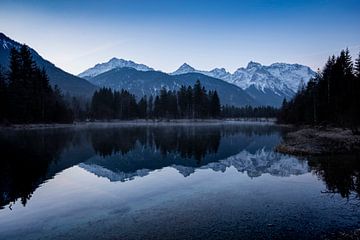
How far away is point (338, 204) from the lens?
1653 centimetres

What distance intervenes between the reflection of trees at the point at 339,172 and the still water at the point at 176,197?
66 mm

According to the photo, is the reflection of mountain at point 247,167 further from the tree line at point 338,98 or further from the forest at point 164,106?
the forest at point 164,106

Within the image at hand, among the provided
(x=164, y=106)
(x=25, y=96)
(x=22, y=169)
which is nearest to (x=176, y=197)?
(x=22, y=169)

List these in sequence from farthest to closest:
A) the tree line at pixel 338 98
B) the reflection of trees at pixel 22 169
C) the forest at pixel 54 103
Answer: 1. the forest at pixel 54 103
2. the tree line at pixel 338 98
3. the reflection of trees at pixel 22 169

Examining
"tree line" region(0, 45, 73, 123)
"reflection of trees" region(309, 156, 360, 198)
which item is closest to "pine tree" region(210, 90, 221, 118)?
"tree line" region(0, 45, 73, 123)

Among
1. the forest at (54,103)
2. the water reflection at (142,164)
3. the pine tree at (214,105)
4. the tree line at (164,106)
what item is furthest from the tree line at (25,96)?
the pine tree at (214,105)

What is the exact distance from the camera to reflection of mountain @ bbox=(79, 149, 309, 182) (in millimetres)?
27047

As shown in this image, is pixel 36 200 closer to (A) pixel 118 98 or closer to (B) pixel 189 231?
(B) pixel 189 231

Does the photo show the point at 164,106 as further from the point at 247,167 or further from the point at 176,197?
the point at 176,197

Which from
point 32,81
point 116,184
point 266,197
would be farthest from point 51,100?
point 266,197

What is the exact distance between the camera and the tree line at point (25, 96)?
78000 millimetres

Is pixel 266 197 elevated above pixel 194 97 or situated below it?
below

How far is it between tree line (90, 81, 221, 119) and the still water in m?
122

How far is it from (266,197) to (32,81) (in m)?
90.9
